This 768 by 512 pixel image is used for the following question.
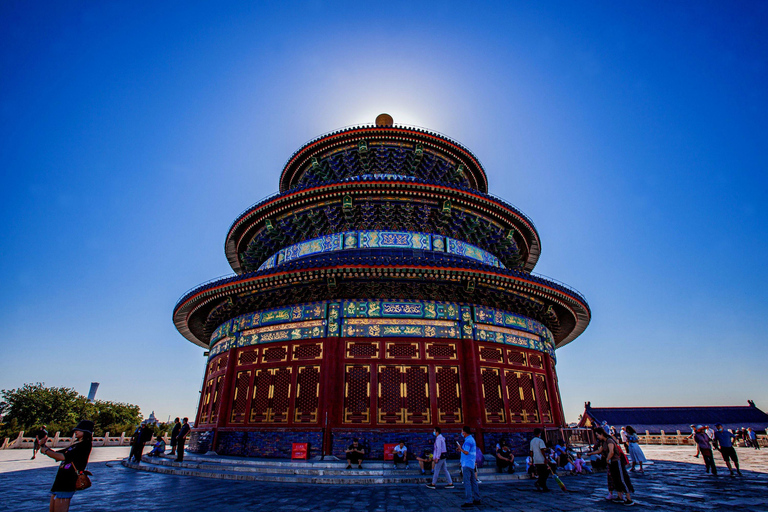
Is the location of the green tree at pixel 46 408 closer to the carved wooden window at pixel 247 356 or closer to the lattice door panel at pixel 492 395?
the carved wooden window at pixel 247 356

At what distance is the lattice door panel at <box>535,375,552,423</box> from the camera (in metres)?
15.0

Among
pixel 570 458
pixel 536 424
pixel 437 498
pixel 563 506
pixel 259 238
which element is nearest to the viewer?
pixel 563 506

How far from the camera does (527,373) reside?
50.0ft

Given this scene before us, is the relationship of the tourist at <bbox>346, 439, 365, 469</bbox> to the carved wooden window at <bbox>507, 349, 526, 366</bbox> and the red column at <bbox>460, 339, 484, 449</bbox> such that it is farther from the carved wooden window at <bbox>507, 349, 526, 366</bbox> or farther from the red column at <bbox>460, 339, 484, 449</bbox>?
the carved wooden window at <bbox>507, 349, 526, 366</bbox>

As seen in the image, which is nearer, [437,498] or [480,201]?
[437,498]

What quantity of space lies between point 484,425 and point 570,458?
2783mm

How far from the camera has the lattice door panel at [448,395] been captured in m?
13.2

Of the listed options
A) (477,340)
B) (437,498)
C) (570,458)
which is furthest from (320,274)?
(570,458)

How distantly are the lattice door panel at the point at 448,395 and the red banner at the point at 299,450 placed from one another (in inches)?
181

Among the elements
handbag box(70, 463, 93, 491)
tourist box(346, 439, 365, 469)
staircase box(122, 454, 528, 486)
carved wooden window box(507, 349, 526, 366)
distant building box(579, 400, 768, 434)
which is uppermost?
carved wooden window box(507, 349, 526, 366)

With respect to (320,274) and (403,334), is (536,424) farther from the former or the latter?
(320,274)

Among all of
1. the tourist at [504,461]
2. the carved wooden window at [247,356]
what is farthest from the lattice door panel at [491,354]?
the carved wooden window at [247,356]

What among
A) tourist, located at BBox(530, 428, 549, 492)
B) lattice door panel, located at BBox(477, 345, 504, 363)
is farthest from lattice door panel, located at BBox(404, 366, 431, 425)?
tourist, located at BBox(530, 428, 549, 492)

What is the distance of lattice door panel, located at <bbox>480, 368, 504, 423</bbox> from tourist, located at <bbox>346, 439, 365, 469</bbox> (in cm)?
485
